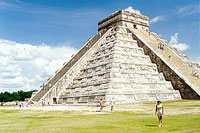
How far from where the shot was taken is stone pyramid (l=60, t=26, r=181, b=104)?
67.5 ft

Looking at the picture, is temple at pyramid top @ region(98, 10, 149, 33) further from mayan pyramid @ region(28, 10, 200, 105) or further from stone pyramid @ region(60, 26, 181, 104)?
stone pyramid @ region(60, 26, 181, 104)

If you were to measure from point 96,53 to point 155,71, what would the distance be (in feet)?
26.7

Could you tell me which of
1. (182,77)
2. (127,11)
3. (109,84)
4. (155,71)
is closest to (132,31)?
(127,11)

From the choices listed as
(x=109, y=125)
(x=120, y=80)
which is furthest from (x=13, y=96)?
(x=109, y=125)

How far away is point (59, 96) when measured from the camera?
83.6ft

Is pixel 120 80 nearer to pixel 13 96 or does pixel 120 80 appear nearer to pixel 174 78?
pixel 174 78

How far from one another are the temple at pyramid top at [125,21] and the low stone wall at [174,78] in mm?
8367

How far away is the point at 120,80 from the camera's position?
843 inches

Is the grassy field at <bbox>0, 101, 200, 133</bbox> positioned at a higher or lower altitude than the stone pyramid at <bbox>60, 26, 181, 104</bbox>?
lower

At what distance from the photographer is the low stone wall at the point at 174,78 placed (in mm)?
22159

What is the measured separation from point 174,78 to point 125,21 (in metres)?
13.9

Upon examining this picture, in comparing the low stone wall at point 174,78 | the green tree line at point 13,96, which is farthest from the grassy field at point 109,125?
the green tree line at point 13,96

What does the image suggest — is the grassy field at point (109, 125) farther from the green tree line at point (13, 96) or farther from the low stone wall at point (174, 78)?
the green tree line at point (13, 96)

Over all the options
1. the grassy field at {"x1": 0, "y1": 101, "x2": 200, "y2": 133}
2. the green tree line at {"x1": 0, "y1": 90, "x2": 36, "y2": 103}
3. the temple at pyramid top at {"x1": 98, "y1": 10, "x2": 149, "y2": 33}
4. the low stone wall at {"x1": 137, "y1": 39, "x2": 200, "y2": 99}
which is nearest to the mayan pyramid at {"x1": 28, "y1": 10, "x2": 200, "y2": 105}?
the low stone wall at {"x1": 137, "y1": 39, "x2": 200, "y2": 99}
